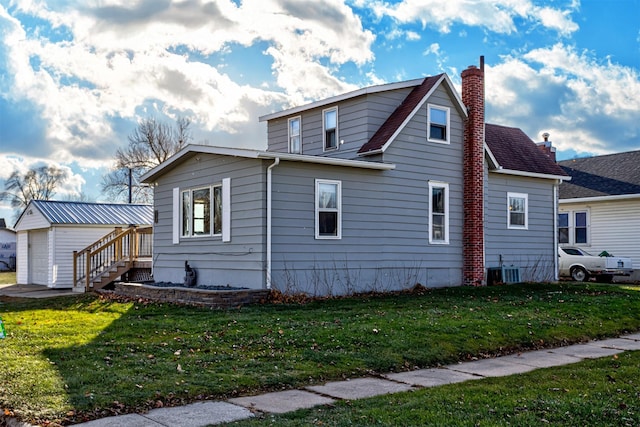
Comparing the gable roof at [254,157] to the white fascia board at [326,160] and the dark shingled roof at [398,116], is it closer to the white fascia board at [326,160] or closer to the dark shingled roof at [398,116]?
the white fascia board at [326,160]

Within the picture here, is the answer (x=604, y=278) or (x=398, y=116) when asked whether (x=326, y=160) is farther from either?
(x=604, y=278)

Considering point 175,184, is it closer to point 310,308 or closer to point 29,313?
point 29,313

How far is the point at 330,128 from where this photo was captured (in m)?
19.4

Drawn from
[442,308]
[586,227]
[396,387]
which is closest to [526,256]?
[586,227]

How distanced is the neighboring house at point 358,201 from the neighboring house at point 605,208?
617 cm

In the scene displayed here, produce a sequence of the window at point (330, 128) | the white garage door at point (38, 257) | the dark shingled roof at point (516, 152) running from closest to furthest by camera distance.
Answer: the window at point (330, 128) < the dark shingled roof at point (516, 152) < the white garage door at point (38, 257)

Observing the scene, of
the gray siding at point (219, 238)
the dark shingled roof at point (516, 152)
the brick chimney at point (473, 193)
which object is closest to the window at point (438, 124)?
the brick chimney at point (473, 193)

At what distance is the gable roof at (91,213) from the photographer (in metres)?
24.8

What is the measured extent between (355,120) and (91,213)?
13175mm

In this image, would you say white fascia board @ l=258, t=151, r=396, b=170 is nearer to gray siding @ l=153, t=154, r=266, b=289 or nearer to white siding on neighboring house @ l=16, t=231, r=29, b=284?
gray siding @ l=153, t=154, r=266, b=289

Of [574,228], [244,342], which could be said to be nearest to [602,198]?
[574,228]

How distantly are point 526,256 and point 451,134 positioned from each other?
5.47 meters

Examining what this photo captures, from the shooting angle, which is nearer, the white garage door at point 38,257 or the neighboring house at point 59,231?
the neighboring house at point 59,231

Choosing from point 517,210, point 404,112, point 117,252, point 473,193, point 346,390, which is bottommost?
point 346,390
